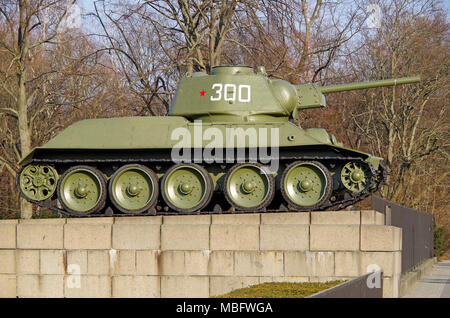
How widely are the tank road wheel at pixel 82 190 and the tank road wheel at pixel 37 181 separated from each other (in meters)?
0.31

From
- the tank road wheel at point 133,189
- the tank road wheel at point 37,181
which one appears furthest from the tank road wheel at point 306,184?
the tank road wheel at point 37,181

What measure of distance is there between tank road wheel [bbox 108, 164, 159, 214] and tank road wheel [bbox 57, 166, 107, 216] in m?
0.31

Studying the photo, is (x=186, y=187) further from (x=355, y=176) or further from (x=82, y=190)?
(x=355, y=176)

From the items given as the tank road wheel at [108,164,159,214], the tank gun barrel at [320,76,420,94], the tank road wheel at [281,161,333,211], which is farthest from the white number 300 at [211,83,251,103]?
the tank road wheel at [108,164,159,214]

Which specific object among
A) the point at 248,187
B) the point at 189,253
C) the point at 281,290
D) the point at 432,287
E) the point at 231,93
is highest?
the point at 231,93

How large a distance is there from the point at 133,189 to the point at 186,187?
49.4 inches

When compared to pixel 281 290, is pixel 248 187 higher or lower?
higher

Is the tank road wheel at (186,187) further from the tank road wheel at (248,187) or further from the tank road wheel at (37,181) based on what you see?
the tank road wheel at (37,181)

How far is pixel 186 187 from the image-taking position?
1886 cm

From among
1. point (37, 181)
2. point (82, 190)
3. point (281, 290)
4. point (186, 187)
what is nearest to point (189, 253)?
point (186, 187)

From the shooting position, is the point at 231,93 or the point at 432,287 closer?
the point at 231,93

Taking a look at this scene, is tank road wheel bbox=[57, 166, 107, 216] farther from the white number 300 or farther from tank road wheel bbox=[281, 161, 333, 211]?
tank road wheel bbox=[281, 161, 333, 211]

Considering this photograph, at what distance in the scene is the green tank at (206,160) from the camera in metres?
18.3
